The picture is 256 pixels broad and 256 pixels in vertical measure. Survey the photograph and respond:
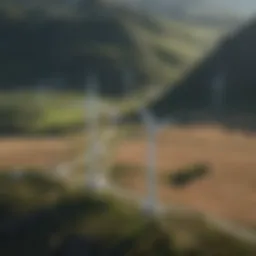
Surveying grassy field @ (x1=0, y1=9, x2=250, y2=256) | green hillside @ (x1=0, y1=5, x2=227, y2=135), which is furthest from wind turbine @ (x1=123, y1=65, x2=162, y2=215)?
green hillside @ (x1=0, y1=5, x2=227, y2=135)

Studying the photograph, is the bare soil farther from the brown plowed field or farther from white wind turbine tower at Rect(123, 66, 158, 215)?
white wind turbine tower at Rect(123, 66, 158, 215)

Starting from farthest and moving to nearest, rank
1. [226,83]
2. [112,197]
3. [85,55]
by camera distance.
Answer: [85,55], [226,83], [112,197]

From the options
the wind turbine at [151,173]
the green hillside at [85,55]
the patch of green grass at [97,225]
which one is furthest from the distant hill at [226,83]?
the patch of green grass at [97,225]

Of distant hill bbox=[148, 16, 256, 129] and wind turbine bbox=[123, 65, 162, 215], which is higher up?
distant hill bbox=[148, 16, 256, 129]

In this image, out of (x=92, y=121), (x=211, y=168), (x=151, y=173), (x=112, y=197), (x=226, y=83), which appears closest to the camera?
(x=211, y=168)

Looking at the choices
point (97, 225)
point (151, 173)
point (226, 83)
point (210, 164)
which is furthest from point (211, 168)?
point (226, 83)

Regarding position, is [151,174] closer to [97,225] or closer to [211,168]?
[211,168]

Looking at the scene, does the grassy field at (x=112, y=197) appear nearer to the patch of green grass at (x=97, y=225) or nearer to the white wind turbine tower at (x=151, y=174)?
the patch of green grass at (x=97, y=225)

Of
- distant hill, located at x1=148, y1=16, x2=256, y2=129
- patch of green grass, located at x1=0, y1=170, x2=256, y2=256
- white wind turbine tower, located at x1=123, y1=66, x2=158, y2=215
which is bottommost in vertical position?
patch of green grass, located at x1=0, y1=170, x2=256, y2=256

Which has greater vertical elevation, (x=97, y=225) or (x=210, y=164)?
(x=210, y=164)

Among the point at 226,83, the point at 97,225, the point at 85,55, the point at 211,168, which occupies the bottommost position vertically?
the point at 97,225

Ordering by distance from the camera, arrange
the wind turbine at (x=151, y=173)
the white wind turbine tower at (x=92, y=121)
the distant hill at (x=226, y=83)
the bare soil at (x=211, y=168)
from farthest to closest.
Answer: the distant hill at (x=226, y=83)
the white wind turbine tower at (x=92, y=121)
the wind turbine at (x=151, y=173)
the bare soil at (x=211, y=168)

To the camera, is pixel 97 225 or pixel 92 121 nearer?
pixel 97 225
